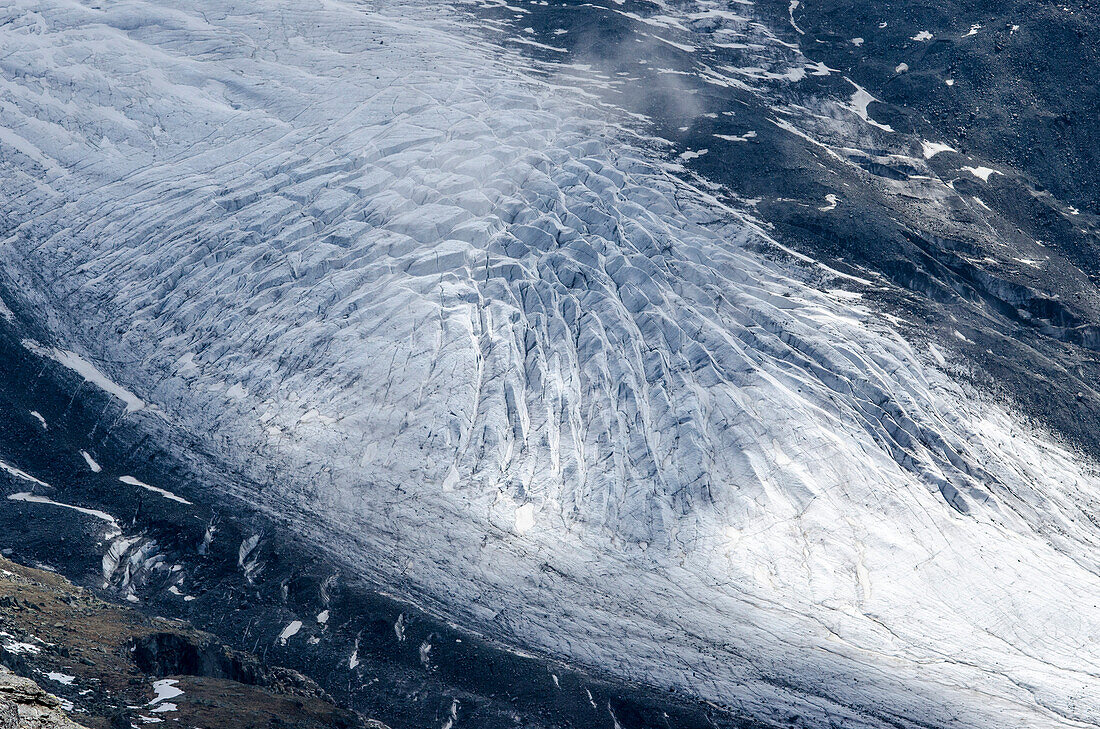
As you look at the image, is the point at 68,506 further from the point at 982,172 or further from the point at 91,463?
the point at 982,172

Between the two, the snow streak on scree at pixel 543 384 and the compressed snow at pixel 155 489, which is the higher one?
the snow streak on scree at pixel 543 384

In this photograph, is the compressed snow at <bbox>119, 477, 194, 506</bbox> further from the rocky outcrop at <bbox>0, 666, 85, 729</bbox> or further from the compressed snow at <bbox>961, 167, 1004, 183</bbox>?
the compressed snow at <bbox>961, 167, 1004, 183</bbox>

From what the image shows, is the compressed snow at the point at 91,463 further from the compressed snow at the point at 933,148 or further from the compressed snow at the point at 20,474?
the compressed snow at the point at 933,148

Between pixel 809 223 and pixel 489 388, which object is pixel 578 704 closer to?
pixel 489 388

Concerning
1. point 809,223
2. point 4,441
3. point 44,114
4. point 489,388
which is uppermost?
point 809,223

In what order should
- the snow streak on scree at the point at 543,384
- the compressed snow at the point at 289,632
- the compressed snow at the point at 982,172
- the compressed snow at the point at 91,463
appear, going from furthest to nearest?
the compressed snow at the point at 982,172, the compressed snow at the point at 91,463, the snow streak on scree at the point at 543,384, the compressed snow at the point at 289,632

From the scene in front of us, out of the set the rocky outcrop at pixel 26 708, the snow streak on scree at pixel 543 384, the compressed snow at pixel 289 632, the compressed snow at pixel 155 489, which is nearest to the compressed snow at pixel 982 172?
the snow streak on scree at pixel 543 384

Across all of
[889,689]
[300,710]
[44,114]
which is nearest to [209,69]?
[44,114]

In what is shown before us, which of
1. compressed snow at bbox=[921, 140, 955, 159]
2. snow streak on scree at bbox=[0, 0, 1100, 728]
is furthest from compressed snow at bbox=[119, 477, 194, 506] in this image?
compressed snow at bbox=[921, 140, 955, 159]
